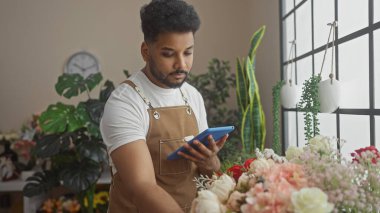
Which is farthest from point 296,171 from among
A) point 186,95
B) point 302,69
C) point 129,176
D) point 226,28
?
point 226,28

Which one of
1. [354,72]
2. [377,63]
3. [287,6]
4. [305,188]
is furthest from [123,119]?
[287,6]

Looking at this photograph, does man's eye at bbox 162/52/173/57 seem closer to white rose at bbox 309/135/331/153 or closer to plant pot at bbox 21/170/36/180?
white rose at bbox 309/135/331/153

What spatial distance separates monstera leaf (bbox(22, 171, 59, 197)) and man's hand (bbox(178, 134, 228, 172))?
8.12 ft

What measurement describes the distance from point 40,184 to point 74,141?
19.7 inches

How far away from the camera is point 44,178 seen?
11.3 feet

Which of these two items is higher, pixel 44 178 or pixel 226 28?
pixel 226 28

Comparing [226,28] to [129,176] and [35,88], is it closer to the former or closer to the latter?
[35,88]

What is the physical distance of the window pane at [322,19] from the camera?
2328 mm

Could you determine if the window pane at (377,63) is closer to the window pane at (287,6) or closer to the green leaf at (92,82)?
the window pane at (287,6)

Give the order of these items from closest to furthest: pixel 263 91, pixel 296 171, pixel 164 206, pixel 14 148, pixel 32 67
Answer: pixel 296 171 → pixel 164 206 → pixel 263 91 → pixel 14 148 → pixel 32 67

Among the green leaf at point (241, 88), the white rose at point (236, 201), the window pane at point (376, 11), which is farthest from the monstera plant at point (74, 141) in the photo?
the white rose at point (236, 201)

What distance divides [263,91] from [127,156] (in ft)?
9.88

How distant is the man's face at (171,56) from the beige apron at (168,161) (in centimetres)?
12

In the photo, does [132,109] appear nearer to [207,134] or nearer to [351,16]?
[207,134]
